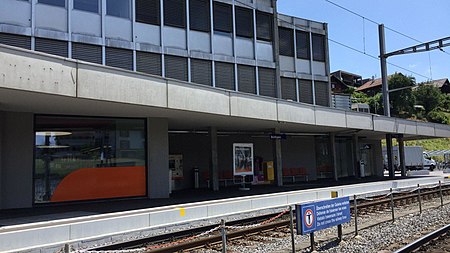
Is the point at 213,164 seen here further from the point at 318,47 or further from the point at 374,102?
the point at 374,102

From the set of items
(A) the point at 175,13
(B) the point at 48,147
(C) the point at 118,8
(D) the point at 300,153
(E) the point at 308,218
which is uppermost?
(A) the point at 175,13

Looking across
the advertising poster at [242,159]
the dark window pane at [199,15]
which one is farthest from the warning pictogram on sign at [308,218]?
the dark window pane at [199,15]

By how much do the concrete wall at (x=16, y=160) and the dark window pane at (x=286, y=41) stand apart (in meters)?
18.5

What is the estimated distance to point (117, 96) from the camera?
44.3 ft

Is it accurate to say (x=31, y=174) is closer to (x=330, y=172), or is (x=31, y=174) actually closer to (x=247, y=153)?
(x=247, y=153)

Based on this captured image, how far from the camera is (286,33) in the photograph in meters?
29.7

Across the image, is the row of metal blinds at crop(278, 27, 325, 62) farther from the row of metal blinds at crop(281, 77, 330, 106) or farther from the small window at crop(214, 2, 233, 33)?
the small window at crop(214, 2, 233, 33)

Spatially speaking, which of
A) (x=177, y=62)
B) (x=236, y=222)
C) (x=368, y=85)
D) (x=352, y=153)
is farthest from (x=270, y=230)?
(x=368, y=85)

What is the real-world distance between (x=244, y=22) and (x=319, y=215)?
1906 cm

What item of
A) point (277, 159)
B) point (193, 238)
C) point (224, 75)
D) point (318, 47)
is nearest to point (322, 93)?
point (318, 47)

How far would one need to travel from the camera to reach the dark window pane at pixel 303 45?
30.5 m

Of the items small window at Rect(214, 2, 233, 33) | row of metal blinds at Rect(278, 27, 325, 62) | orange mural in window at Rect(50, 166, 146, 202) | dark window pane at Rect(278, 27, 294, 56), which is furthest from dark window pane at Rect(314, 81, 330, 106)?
orange mural in window at Rect(50, 166, 146, 202)

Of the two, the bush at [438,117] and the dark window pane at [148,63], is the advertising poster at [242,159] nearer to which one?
the dark window pane at [148,63]

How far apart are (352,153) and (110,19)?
2270cm
